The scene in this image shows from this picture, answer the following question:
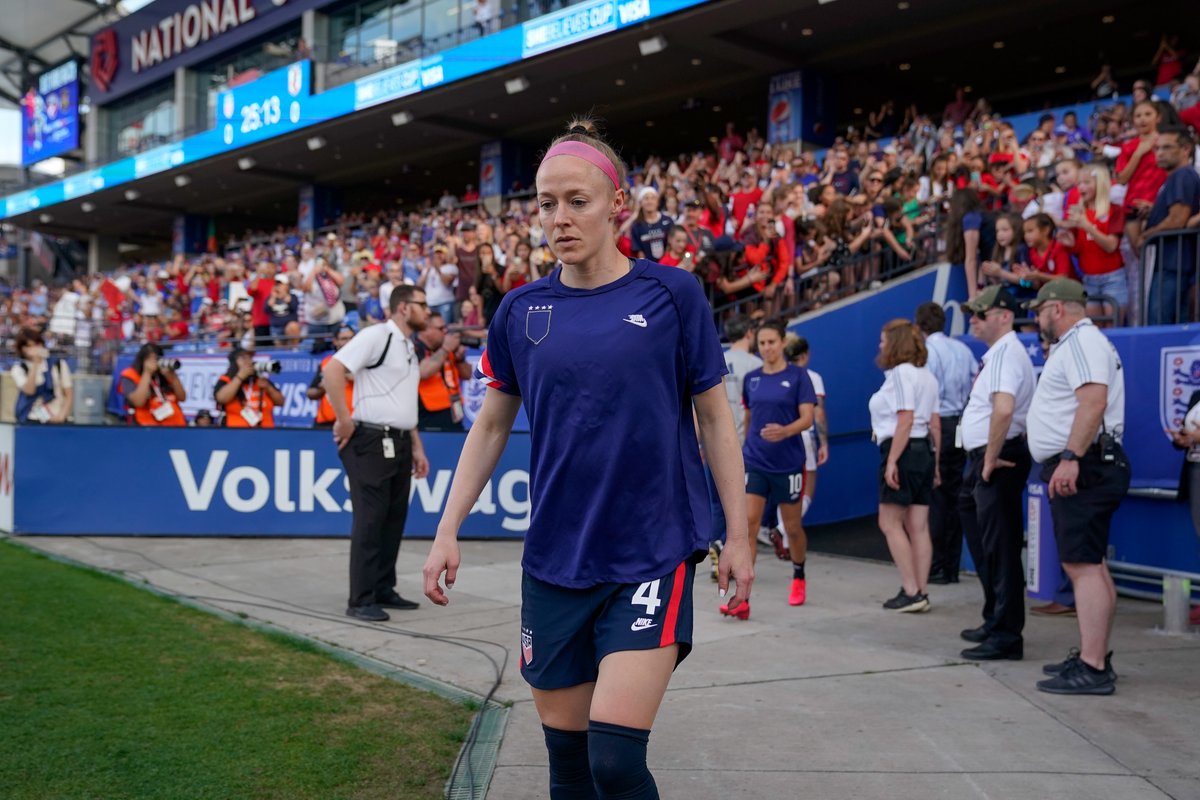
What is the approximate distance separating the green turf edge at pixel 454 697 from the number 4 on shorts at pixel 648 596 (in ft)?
5.08

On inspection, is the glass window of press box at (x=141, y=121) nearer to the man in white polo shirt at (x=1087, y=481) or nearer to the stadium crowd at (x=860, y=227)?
the stadium crowd at (x=860, y=227)

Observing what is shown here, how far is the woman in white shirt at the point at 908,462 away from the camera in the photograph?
23.9 ft

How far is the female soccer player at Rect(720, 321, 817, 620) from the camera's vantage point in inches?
296

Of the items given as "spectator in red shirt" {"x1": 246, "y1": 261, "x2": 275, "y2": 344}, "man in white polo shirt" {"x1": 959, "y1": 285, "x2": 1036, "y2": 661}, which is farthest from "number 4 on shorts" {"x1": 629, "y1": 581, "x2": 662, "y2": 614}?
"spectator in red shirt" {"x1": 246, "y1": 261, "x2": 275, "y2": 344}

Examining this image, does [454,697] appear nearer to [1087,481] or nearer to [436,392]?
[1087,481]

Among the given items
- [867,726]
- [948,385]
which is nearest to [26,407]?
[948,385]

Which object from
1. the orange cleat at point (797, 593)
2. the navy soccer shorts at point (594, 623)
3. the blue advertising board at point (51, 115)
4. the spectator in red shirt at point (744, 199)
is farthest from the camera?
the blue advertising board at point (51, 115)

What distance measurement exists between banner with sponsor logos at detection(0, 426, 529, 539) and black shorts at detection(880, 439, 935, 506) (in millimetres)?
3984

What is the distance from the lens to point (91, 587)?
7609 millimetres

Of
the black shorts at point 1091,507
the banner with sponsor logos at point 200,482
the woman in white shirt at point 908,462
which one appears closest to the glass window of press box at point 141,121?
the banner with sponsor logos at point 200,482

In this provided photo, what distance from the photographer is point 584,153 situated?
2803 mm

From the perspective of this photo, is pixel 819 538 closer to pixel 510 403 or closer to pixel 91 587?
pixel 91 587

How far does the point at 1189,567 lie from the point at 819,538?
151 inches

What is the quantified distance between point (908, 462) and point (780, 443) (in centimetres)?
88
